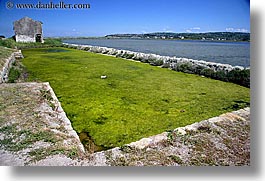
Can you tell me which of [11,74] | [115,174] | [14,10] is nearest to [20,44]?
[11,74]

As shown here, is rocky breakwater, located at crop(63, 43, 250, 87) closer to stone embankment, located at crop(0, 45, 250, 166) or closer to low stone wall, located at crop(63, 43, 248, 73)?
low stone wall, located at crop(63, 43, 248, 73)

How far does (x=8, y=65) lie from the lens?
6215mm

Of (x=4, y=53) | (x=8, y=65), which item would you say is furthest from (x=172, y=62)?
(x=4, y=53)

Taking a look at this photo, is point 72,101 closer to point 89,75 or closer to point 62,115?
point 62,115

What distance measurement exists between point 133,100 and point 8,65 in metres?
3.84

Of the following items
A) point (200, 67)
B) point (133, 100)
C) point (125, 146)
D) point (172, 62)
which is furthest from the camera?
point (172, 62)

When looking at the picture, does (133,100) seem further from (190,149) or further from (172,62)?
(172,62)

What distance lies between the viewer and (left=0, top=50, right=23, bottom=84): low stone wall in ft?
16.9

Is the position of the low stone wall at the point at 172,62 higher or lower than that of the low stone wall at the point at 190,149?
higher

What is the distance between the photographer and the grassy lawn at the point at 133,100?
11.3 ft

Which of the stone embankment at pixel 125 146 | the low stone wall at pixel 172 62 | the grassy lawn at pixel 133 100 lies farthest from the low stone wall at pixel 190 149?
the low stone wall at pixel 172 62

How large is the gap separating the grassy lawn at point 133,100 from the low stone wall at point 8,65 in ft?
1.71

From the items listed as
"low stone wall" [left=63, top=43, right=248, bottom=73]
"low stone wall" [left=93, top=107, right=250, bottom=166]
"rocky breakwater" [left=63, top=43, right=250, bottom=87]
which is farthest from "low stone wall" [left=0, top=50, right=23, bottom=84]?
"rocky breakwater" [left=63, top=43, right=250, bottom=87]

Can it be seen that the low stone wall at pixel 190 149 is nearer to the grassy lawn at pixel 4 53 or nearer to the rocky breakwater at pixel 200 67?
the rocky breakwater at pixel 200 67
